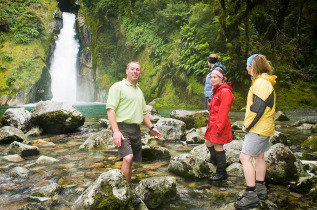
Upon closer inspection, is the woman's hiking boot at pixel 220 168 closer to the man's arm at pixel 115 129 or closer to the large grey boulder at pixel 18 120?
→ the man's arm at pixel 115 129

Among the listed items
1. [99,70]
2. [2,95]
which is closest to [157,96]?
[99,70]

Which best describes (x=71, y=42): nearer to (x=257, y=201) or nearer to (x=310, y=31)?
(x=310, y=31)

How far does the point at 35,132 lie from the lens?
941 cm

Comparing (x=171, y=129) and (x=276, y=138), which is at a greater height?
(x=276, y=138)

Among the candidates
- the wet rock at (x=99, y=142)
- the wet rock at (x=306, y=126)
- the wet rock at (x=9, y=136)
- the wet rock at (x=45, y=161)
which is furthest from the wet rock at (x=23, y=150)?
the wet rock at (x=306, y=126)

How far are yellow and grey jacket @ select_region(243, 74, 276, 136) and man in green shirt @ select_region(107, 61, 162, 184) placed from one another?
1516 millimetres

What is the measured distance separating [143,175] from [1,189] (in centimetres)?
234

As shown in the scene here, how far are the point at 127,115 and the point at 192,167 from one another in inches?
68.5

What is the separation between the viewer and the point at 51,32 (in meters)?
37.4

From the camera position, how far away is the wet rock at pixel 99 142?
6.96 meters

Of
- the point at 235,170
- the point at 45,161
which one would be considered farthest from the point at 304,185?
the point at 45,161

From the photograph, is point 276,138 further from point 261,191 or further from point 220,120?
point 261,191

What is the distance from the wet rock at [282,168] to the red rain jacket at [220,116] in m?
0.78

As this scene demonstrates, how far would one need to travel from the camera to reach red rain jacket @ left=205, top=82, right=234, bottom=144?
401 centimetres
